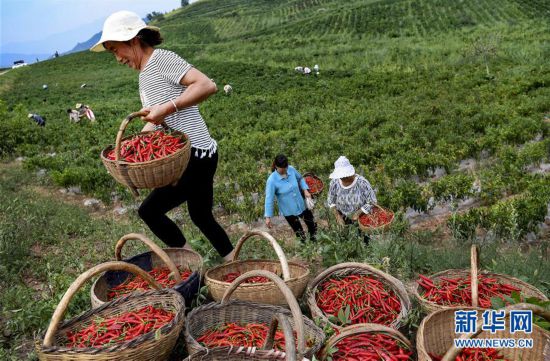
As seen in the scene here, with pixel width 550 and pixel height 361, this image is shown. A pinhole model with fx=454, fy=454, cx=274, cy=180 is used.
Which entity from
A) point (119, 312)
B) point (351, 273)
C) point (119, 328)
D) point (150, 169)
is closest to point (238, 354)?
point (119, 328)

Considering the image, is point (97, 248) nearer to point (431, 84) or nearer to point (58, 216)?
point (58, 216)

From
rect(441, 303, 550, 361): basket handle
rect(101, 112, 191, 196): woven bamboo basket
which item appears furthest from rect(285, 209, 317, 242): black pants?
rect(441, 303, 550, 361): basket handle

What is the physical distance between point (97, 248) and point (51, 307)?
2345 millimetres

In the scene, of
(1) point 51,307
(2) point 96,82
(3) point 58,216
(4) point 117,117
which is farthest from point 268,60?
(1) point 51,307

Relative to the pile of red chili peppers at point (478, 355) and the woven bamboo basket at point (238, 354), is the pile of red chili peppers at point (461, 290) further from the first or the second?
the woven bamboo basket at point (238, 354)

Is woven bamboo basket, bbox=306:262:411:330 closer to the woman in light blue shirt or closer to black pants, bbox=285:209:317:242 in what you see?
the woman in light blue shirt

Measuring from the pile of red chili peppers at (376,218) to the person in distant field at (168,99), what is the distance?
8.40 ft

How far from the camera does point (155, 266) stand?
427cm

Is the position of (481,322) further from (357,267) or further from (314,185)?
(314,185)

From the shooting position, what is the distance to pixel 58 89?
117ft

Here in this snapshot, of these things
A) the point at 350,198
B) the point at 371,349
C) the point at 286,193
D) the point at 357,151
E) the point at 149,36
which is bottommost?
the point at 357,151

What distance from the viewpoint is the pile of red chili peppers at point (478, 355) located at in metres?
2.85

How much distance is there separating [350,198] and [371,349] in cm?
334

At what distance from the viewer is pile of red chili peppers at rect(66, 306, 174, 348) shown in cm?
291
